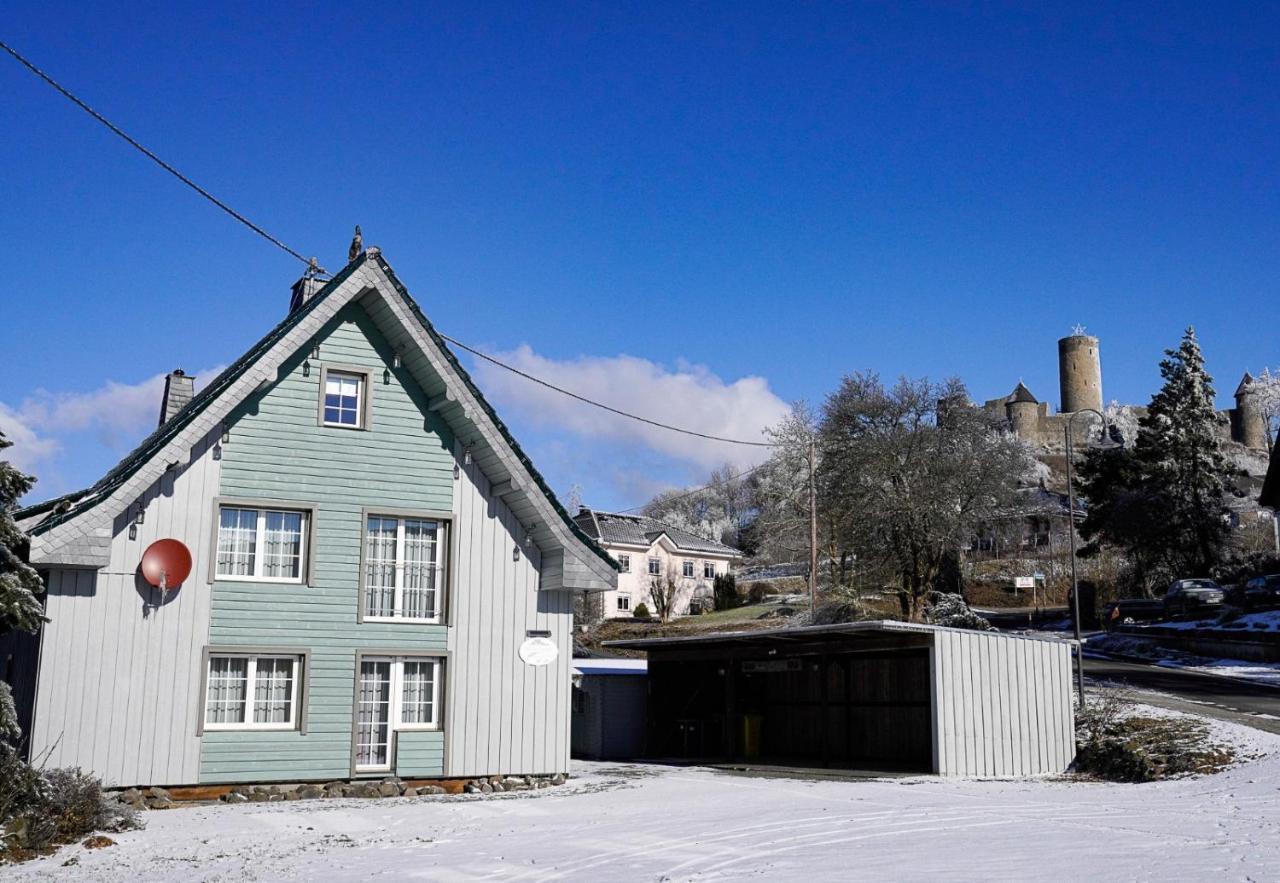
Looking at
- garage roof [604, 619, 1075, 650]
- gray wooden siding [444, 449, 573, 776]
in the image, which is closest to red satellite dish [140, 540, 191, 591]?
gray wooden siding [444, 449, 573, 776]

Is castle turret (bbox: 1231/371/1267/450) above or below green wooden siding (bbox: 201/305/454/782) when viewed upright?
above

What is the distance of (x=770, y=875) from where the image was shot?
1208 centimetres

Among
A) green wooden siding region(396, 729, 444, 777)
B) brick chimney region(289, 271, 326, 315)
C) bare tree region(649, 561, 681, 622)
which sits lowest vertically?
green wooden siding region(396, 729, 444, 777)

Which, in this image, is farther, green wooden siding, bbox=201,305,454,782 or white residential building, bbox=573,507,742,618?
white residential building, bbox=573,507,742,618

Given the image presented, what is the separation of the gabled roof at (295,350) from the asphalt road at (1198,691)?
14545mm

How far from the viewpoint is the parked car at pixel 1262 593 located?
48094mm

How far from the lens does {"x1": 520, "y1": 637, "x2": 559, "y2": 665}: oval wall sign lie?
21984 millimetres

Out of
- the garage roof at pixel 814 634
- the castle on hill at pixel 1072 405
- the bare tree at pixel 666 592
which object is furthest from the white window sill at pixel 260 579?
the castle on hill at pixel 1072 405

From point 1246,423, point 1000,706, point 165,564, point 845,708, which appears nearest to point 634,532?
point 845,708

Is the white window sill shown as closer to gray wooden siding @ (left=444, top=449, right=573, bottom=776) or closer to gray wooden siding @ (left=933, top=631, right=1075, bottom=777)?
gray wooden siding @ (left=444, top=449, right=573, bottom=776)

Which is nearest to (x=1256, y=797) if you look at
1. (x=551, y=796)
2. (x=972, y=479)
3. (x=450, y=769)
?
(x=551, y=796)

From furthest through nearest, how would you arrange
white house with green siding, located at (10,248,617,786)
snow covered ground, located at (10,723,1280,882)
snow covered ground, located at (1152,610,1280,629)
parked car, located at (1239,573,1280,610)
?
parked car, located at (1239,573,1280,610)
snow covered ground, located at (1152,610,1280,629)
white house with green siding, located at (10,248,617,786)
snow covered ground, located at (10,723,1280,882)

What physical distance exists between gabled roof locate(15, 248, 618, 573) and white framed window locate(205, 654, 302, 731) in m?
3.45

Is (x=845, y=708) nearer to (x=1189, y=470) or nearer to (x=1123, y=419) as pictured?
(x=1189, y=470)
